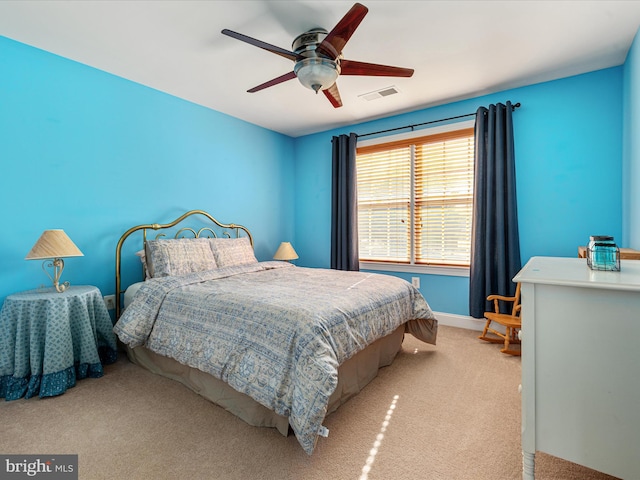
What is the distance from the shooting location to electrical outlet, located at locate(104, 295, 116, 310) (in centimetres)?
284

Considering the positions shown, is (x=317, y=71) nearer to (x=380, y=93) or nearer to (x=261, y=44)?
(x=261, y=44)

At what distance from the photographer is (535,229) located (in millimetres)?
3145

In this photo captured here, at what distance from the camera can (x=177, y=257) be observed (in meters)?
2.84

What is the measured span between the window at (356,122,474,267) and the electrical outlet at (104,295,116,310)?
9.29 ft

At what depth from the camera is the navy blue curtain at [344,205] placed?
417 cm

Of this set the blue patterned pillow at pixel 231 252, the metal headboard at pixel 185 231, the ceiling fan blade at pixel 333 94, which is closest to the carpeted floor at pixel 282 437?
the metal headboard at pixel 185 231

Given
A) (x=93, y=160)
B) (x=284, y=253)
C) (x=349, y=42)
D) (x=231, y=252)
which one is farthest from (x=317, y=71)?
(x=284, y=253)

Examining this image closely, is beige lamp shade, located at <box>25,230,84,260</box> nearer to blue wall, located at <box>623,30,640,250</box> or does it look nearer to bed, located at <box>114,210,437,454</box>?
bed, located at <box>114,210,437,454</box>

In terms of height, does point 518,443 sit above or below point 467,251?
below

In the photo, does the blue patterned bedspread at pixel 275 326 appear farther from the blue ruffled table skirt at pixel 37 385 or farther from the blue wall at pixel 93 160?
the blue wall at pixel 93 160

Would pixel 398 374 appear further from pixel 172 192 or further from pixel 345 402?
pixel 172 192

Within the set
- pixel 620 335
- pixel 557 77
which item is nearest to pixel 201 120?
pixel 557 77

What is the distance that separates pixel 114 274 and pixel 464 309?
11.8 feet

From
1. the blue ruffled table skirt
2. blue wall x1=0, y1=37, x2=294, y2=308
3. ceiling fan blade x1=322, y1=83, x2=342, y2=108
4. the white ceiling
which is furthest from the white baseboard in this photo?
the blue ruffled table skirt
